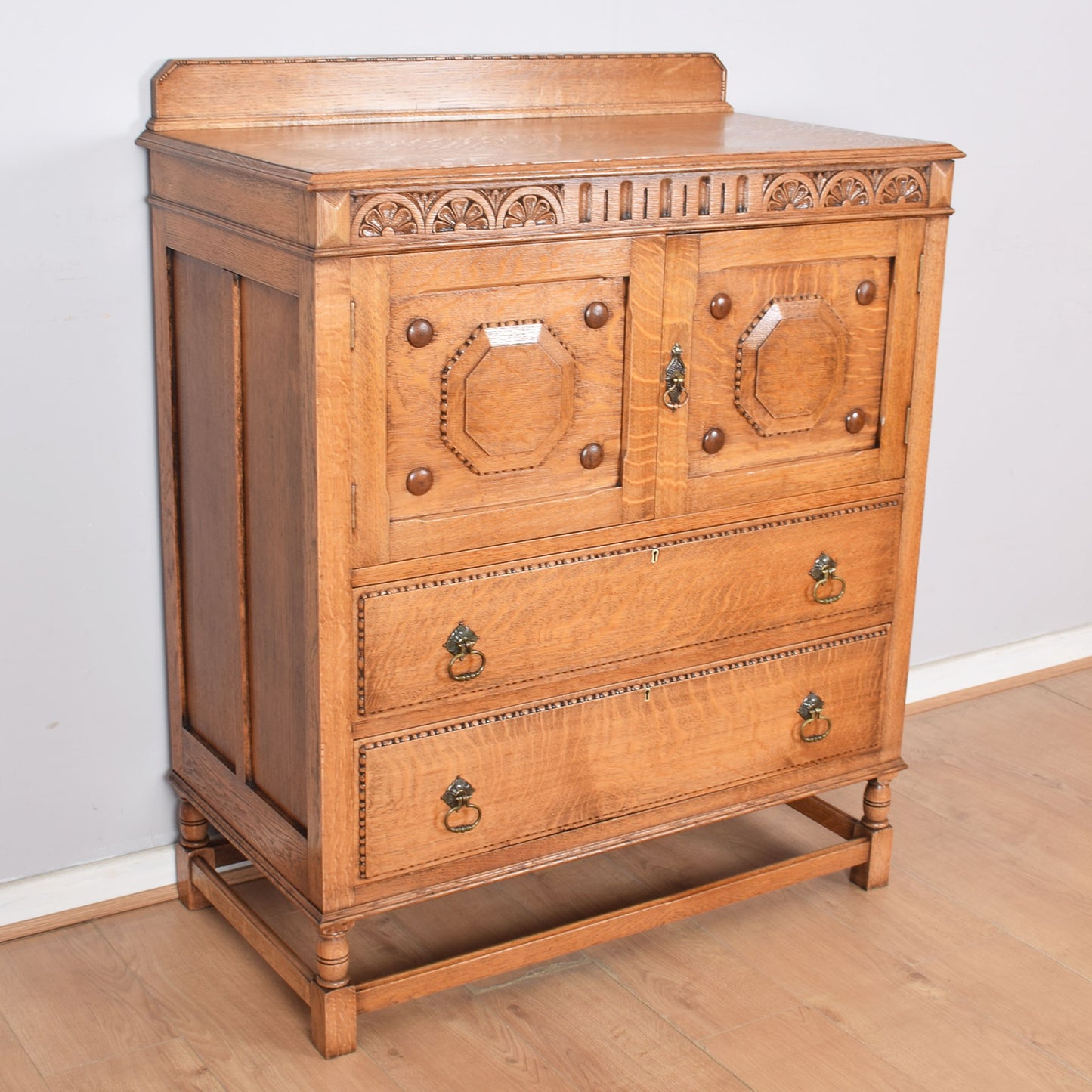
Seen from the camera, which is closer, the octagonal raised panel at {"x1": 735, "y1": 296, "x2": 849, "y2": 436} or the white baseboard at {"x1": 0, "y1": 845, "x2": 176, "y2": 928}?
the octagonal raised panel at {"x1": 735, "y1": 296, "x2": 849, "y2": 436}

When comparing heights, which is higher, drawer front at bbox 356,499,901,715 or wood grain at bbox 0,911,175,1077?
drawer front at bbox 356,499,901,715

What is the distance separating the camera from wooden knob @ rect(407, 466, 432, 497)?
75.9 inches

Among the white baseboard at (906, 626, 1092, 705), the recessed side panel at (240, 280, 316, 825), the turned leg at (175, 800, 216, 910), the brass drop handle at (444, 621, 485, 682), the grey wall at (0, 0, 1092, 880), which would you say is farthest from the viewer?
the white baseboard at (906, 626, 1092, 705)

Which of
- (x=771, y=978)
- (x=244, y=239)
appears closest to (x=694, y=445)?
(x=244, y=239)

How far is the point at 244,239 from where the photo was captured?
1939mm

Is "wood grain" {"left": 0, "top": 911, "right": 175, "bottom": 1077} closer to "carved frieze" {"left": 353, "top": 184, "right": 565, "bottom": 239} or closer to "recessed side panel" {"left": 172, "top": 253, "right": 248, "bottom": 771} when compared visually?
"recessed side panel" {"left": 172, "top": 253, "right": 248, "bottom": 771}

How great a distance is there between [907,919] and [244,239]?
1.51 m

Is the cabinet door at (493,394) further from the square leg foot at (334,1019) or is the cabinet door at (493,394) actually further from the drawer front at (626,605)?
the square leg foot at (334,1019)

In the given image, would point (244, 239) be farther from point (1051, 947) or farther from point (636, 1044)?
point (1051, 947)

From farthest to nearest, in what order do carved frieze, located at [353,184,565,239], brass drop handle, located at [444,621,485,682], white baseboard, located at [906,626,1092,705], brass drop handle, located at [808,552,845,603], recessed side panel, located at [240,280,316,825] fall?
white baseboard, located at [906,626,1092,705], brass drop handle, located at [808,552,845,603], brass drop handle, located at [444,621,485,682], recessed side panel, located at [240,280,316,825], carved frieze, located at [353,184,565,239]

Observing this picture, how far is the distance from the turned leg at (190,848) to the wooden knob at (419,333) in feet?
3.11

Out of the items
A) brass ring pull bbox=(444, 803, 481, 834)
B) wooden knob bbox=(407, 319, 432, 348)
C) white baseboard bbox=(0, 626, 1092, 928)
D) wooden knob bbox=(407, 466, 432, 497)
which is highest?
wooden knob bbox=(407, 319, 432, 348)

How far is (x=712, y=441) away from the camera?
216 cm

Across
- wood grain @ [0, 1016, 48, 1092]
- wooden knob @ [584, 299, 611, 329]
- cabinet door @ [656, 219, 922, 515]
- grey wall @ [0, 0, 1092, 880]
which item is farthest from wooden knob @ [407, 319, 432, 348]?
wood grain @ [0, 1016, 48, 1092]
